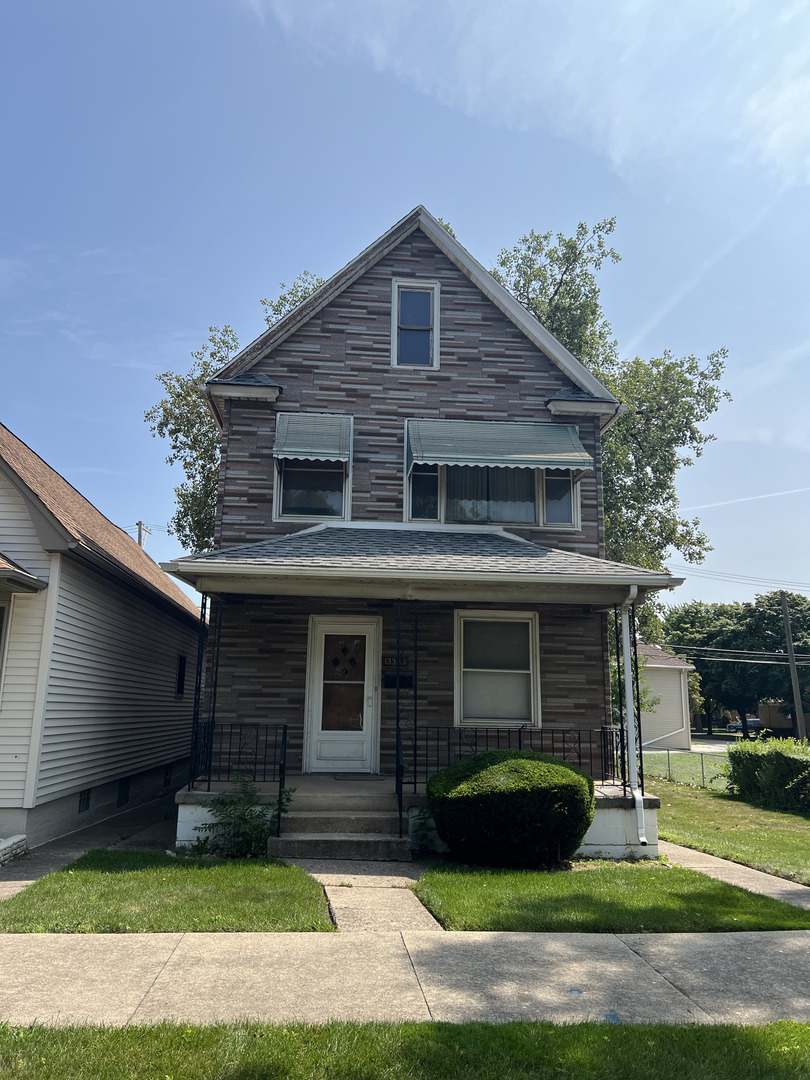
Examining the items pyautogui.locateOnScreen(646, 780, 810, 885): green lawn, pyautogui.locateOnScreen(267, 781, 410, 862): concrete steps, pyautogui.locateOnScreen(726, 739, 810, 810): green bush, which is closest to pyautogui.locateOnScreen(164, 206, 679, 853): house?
pyautogui.locateOnScreen(267, 781, 410, 862): concrete steps

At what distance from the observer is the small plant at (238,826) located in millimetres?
8477

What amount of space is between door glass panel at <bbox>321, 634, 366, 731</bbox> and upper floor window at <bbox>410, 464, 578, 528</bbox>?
239cm

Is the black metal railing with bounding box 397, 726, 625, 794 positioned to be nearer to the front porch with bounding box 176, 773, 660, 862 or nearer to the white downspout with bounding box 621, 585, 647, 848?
the white downspout with bounding box 621, 585, 647, 848

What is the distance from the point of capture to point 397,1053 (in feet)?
12.5

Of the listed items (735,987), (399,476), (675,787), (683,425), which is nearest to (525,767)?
(735,987)

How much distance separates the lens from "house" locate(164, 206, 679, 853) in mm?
10328

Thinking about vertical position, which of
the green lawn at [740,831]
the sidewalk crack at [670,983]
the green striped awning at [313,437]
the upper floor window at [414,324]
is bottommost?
the green lawn at [740,831]

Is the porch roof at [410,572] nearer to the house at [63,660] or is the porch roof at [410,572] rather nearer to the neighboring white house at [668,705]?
the house at [63,660]

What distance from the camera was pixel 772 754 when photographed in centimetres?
1617

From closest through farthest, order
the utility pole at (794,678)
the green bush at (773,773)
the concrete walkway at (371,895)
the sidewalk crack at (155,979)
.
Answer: the sidewalk crack at (155,979) < the concrete walkway at (371,895) < the green bush at (773,773) < the utility pole at (794,678)

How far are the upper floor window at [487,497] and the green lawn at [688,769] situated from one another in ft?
30.4

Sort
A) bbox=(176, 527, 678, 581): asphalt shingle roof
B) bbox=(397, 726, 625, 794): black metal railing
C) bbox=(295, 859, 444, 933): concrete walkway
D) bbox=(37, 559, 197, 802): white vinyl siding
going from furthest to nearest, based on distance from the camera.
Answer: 1. bbox=(397, 726, 625, 794): black metal railing
2. bbox=(37, 559, 197, 802): white vinyl siding
3. bbox=(176, 527, 678, 581): asphalt shingle roof
4. bbox=(295, 859, 444, 933): concrete walkway

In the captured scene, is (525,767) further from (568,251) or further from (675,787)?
(568,251)

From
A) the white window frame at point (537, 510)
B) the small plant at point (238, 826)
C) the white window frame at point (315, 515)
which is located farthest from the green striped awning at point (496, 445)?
the small plant at point (238, 826)
